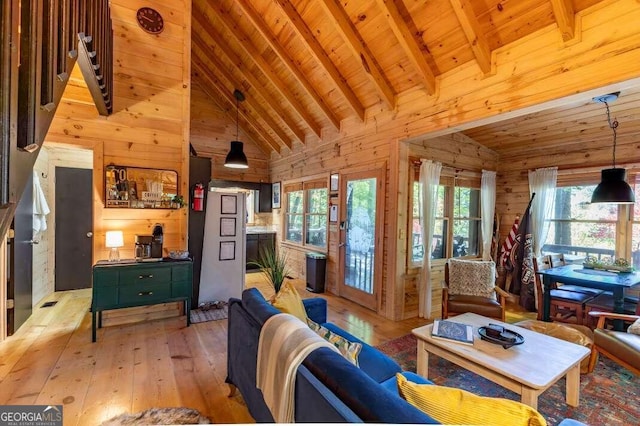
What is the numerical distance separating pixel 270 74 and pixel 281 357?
4.44m

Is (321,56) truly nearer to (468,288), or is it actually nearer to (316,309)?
(316,309)

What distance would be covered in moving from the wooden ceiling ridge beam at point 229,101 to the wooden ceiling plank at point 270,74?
55.7 inches

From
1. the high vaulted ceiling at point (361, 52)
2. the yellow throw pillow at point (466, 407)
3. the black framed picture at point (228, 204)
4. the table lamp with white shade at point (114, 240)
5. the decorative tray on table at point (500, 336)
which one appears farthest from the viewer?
the black framed picture at point (228, 204)

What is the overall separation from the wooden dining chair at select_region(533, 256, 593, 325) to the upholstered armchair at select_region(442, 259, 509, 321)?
21.9 inches

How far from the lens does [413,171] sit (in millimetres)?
4062

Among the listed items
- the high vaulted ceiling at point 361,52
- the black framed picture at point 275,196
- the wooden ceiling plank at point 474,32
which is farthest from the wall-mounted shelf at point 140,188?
the wooden ceiling plank at point 474,32

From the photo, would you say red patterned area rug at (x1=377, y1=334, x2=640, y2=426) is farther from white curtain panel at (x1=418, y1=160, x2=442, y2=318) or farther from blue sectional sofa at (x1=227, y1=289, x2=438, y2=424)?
white curtain panel at (x1=418, y1=160, x2=442, y2=318)

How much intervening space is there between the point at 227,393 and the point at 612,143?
5427 mm

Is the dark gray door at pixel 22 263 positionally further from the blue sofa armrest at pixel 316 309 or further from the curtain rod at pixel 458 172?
the curtain rod at pixel 458 172

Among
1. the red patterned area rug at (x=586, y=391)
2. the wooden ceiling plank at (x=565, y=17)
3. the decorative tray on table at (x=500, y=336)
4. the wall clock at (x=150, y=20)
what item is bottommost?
the red patterned area rug at (x=586, y=391)

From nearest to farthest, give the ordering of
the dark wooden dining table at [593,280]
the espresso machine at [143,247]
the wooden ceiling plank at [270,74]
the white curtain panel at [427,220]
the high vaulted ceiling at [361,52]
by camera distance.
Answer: the high vaulted ceiling at [361,52]
the dark wooden dining table at [593,280]
the espresso machine at [143,247]
the white curtain panel at [427,220]
the wooden ceiling plank at [270,74]

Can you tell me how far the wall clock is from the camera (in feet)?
12.1

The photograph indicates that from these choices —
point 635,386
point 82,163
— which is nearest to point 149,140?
point 82,163

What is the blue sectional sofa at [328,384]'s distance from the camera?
3.07ft
